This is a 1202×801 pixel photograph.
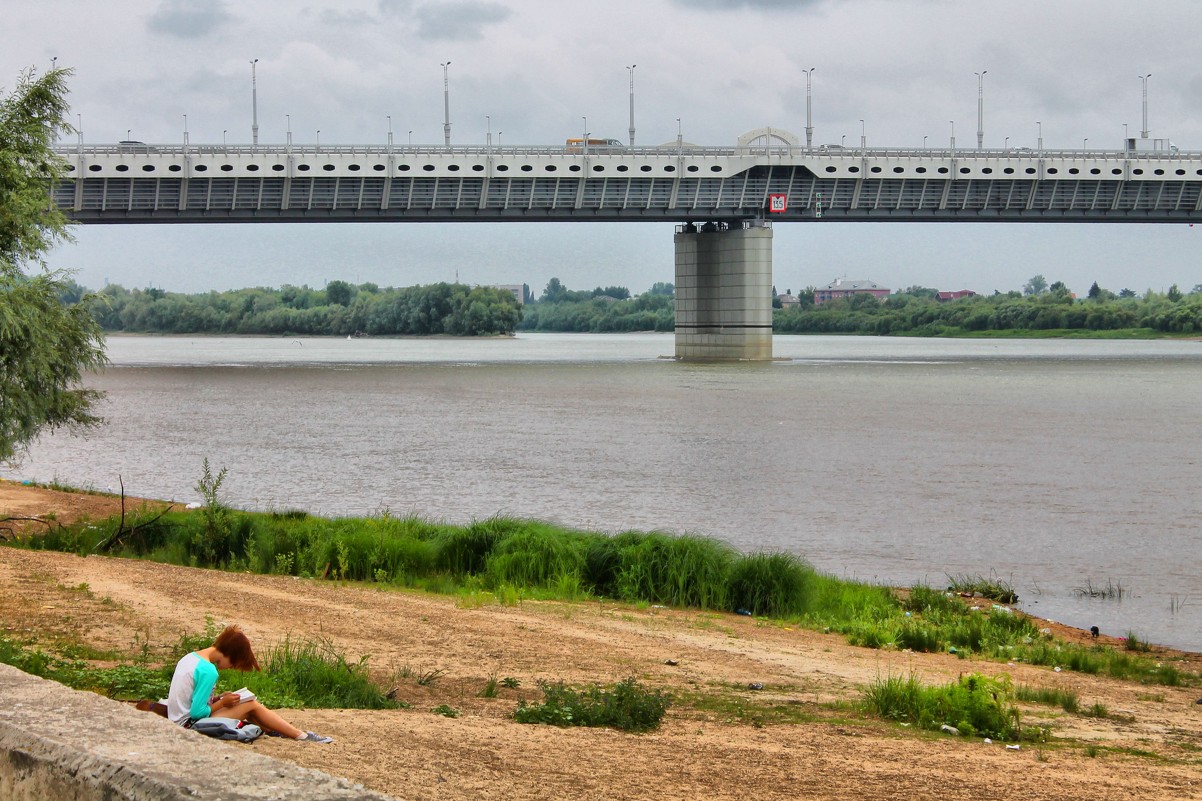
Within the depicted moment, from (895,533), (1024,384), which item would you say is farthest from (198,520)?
(1024,384)

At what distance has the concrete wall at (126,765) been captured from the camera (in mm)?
5164

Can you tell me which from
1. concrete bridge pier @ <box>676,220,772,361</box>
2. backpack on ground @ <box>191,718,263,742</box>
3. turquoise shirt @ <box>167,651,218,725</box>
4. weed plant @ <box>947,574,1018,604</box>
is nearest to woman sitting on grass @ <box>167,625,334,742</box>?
turquoise shirt @ <box>167,651,218,725</box>

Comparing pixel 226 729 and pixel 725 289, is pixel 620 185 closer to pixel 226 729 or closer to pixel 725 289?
pixel 725 289

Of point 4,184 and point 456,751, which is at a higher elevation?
point 4,184

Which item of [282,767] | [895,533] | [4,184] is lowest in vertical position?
[895,533]

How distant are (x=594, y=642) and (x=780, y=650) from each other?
6.39 feet

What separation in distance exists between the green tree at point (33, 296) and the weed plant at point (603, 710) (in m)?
12.5

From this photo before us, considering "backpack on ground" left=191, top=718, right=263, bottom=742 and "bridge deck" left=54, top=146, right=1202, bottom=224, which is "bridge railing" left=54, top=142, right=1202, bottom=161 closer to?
"bridge deck" left=54, top=146, right=1202, bottom=224

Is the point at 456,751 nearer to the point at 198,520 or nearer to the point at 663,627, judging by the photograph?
the point at 663,627

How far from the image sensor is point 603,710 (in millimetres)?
9484

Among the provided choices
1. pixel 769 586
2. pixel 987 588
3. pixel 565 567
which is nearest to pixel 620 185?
pixel 987 588

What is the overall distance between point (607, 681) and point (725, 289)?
8013 centimetres

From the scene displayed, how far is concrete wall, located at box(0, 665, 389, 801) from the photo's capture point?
5.16 meters

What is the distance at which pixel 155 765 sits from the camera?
539 centimetres
